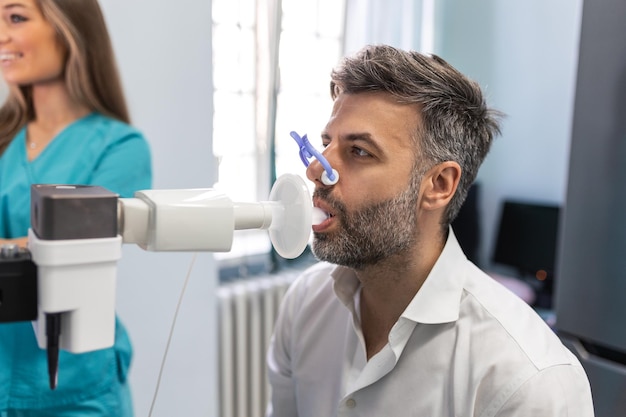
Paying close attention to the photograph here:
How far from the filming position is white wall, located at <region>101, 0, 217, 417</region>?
141cm

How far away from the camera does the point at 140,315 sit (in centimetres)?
146

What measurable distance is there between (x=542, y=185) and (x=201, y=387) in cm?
191

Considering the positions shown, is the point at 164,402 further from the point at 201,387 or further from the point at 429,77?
the point at 429,77

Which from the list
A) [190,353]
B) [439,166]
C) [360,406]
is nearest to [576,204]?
[439,166]

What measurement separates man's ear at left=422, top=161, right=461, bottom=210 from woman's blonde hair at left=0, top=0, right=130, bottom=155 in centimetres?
73

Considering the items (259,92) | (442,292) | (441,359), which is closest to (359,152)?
(442,292)

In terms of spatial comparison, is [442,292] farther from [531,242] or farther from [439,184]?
[531,242]

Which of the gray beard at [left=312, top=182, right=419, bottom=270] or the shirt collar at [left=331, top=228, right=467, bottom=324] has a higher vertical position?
the gray beard at [left=312, top=182, right=419, bottom=270]

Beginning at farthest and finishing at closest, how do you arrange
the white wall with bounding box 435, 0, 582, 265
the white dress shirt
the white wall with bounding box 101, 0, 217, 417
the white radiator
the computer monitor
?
the white wall with bounding box 435, 0, 582, 265 → the computer monitor → the white radiator → the white wall with bounding box 101, 0, 217, 417 → the white dress shirt

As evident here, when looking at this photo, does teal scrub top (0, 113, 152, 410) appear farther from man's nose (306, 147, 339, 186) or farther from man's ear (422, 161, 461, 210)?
man's ear (422, 161, 461, 210)

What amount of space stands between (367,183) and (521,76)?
6.54ft

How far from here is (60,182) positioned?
4.04 ft

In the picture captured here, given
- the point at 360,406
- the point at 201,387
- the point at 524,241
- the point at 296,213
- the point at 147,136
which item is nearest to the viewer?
the point at 296,213

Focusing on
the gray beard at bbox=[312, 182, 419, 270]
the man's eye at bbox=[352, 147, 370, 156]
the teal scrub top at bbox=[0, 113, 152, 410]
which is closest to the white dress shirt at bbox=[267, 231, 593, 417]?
the gray beard at bbox=[312, 182, 419, 270]
